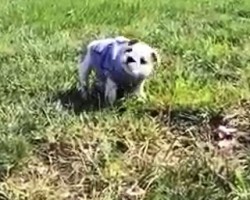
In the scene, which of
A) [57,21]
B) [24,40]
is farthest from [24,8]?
[24,40]

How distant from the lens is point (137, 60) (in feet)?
16.9

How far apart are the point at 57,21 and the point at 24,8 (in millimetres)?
470

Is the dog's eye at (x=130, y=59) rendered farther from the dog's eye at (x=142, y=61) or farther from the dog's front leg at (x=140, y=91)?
the dog's front leg at (x=140, y=91)

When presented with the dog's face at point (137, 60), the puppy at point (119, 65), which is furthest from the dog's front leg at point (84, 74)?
the dog's face at point (137, 60)

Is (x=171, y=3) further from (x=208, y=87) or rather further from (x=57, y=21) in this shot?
(x=208, y=87)

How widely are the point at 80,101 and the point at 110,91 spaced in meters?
0.26

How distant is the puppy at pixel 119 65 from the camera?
514 cm

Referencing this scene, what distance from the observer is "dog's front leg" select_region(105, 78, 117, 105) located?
206 inches

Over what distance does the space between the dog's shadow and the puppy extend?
50 millimetres

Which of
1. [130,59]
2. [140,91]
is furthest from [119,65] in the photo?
[140,91]

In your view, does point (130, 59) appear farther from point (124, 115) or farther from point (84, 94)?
point (84, 94)

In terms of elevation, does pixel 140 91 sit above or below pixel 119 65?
below

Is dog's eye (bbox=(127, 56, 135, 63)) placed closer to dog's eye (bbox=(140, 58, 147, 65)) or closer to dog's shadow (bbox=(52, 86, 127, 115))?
dog's eye (bbox=(140, 58, 147, 65))

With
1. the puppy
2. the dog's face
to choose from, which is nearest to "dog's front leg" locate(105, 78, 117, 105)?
the puppy
